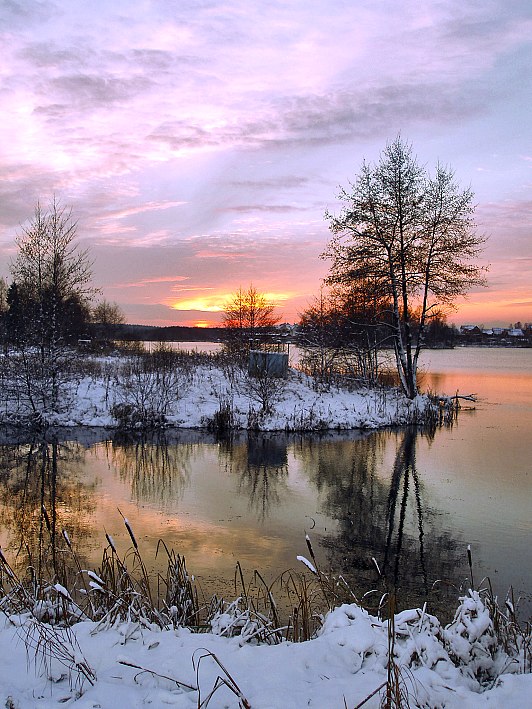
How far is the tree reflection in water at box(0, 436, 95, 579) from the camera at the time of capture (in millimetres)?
6801

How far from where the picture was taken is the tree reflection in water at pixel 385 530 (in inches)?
250

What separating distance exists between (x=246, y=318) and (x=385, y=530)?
26.9 meters

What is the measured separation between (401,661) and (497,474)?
8705 millimetres

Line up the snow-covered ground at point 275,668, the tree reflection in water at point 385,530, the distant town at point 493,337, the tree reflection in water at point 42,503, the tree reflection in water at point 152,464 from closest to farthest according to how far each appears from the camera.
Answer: the snow-covered ground at point 275,668 → the tree reflection in water at point 385,530 → the tree reflection in water at point 42,503 → the tree reflection in water at point 152,464 → the distant town at point 493,337

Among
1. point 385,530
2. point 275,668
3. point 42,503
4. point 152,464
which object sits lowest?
point 385,530

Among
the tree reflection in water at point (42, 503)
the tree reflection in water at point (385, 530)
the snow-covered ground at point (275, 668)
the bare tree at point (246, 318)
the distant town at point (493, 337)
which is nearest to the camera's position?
the snow-covered ground at point (275, 668)

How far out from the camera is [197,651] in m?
3.66

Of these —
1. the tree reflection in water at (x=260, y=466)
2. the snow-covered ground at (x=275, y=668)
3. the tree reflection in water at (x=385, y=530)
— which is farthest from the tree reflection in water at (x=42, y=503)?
the tree reflection in water at (x=385, y=530)

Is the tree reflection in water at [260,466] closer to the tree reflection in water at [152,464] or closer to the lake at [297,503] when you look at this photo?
the lake at [297,503]

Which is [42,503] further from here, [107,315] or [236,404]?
[107,315]

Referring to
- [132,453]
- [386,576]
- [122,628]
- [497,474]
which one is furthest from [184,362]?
[122,628]

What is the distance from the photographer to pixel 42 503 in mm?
8570

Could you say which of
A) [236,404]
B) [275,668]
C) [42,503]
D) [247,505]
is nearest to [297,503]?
[247,505]

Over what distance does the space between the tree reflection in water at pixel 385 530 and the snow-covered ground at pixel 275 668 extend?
47.7 inches
